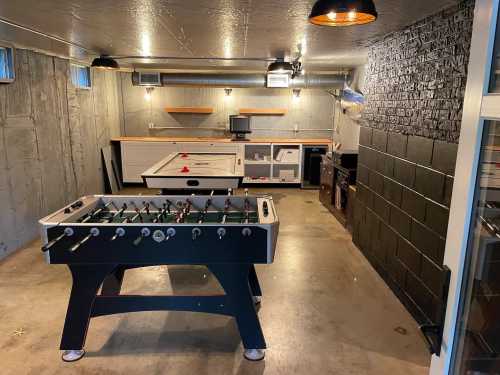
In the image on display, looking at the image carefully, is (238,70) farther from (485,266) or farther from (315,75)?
(485,266)

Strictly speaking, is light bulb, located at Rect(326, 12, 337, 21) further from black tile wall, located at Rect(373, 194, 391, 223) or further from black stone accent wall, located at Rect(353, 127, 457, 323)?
black tile wall, located at Rect(373, 194, 391, 223)

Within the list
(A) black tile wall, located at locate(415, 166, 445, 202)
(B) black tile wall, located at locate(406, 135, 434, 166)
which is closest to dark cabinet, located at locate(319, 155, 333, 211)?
(B) black tile wall, located at locate(406, 135, 434, 166)

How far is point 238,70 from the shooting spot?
656cm

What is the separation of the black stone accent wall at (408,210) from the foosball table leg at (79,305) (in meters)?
2.16

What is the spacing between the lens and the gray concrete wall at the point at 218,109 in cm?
750

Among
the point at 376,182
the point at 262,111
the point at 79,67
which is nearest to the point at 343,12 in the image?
the point at 376,182

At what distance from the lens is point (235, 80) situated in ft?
20.8

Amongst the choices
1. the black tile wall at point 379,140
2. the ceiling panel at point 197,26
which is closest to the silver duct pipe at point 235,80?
the ceiling panel at point 197,26

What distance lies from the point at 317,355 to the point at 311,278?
3.74 ft

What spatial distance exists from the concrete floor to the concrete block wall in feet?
1.12

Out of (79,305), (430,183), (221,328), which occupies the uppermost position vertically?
(430,183)

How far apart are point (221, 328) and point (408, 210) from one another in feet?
5.63

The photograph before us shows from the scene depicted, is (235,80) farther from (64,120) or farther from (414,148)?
(414,148)

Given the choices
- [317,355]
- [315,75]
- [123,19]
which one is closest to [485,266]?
[317,355]
